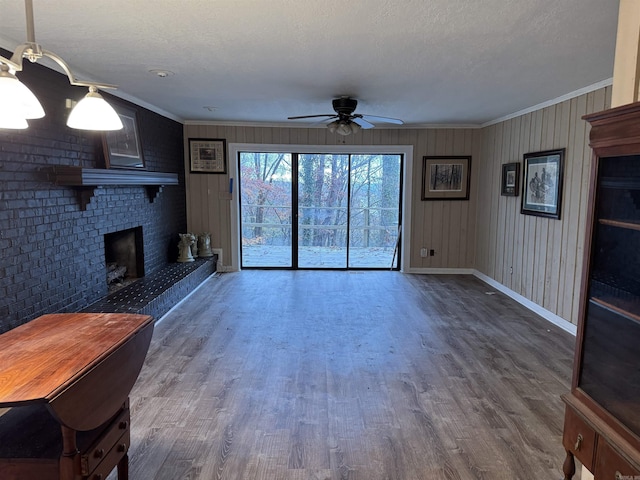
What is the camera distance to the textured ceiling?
6.90 feet

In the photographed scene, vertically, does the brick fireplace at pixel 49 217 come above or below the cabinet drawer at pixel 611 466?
above

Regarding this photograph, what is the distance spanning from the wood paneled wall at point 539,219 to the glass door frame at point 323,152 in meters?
1.08

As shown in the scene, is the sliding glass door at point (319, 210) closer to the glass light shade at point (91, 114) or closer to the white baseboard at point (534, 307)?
the white baseboard at point (534, 307)

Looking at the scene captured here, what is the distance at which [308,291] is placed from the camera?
5.25m

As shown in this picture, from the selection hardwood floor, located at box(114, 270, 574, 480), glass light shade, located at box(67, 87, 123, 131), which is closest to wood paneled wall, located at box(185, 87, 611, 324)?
hardwood floor, located at box(114, 270, 574, 480)

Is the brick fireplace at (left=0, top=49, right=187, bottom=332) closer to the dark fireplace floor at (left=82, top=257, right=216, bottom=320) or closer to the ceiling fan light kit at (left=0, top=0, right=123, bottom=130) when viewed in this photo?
the dark fireplace floor at (left=82, top=257, right=216, bottom=320)

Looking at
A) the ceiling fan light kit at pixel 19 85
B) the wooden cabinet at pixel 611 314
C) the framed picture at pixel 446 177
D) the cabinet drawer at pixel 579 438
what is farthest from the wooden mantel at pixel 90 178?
the framed picture at pixel 446 177

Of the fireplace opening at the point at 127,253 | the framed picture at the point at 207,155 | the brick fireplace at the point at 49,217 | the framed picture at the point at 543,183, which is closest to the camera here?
the brick fireplace at the point at 49,217

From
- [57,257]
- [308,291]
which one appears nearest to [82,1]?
[57,257]

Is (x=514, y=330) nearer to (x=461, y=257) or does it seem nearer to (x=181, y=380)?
(x=461, y=257)

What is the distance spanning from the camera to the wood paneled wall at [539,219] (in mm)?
3766

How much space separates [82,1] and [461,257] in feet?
18.9

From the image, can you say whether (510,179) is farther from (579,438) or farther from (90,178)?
(90,178)

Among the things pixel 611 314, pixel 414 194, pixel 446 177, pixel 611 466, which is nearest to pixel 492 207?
pixel 446 177
